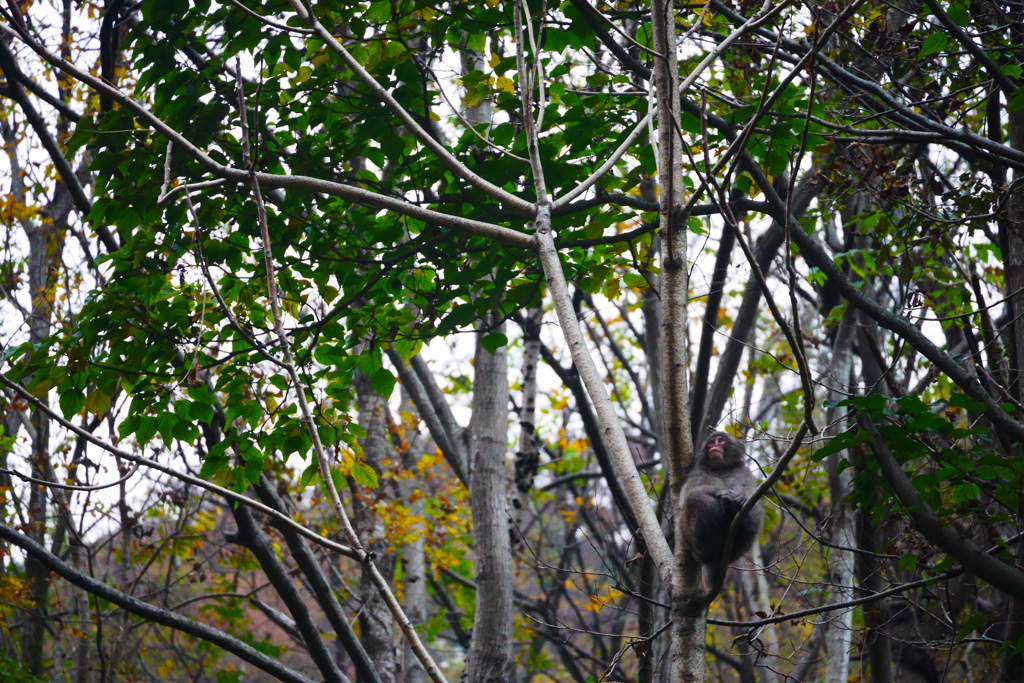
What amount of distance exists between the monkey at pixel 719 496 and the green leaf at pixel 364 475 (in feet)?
5.93

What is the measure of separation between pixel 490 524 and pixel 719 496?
7.91 feet

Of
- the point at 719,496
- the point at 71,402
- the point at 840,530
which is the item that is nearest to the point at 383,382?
the point at 71,402

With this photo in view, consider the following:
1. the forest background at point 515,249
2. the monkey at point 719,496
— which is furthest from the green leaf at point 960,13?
the monkey at point 719,496

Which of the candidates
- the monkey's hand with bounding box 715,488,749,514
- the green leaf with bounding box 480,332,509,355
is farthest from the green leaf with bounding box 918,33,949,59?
the green leaf with bounding box 480,332,509,355

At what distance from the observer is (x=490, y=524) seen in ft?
19.3

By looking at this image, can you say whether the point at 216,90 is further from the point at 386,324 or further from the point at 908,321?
the point at 908,321

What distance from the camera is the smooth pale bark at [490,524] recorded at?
5.49 meters

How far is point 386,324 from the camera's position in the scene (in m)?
5.27

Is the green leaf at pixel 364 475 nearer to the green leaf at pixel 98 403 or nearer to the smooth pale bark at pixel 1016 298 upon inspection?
the green leaf at pixel 98 403

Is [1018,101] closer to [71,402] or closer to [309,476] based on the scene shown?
[309,476]

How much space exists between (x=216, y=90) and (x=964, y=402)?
4229 mm

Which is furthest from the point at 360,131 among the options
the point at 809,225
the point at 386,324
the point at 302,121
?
the point at 809,225

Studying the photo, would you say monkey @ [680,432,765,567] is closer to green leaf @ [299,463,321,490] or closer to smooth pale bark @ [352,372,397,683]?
green leaf @ [299,463,321,490]

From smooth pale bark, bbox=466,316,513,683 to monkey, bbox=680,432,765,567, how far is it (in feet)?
5.17
